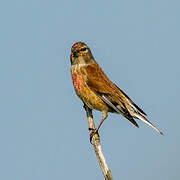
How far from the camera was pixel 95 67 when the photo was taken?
8.92m

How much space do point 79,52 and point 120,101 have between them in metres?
1.32

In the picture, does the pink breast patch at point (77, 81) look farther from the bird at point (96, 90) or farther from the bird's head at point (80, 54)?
the bird's head at point (80, 54)

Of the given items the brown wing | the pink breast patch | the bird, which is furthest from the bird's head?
the pink breast patch

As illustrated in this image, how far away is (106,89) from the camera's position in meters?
8.50

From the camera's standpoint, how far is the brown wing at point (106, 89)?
27.2 feet

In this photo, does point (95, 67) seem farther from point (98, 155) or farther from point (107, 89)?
point (98, 155)

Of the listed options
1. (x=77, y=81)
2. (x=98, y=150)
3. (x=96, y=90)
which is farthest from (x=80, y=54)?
(x=98, y=150)

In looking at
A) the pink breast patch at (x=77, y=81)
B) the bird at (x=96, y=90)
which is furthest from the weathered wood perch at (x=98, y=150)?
the pink breast patch at (x=77, y=81)

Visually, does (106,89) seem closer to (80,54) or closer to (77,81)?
(77,81)

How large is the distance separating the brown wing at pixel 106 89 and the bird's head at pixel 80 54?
0.19m

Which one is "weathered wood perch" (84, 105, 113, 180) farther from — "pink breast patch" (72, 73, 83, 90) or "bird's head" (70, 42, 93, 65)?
"bird's head" (70, 42, 93, 65)

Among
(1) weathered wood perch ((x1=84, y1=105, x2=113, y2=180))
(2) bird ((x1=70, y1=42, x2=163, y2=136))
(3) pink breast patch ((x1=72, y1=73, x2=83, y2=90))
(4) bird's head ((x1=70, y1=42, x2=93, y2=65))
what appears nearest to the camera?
(1) weathered wood perch ((x1=84, y1=105, x2=113, y2=180))

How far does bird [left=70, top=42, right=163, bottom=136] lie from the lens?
8.27 m

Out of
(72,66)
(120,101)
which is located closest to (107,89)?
(120,101)
